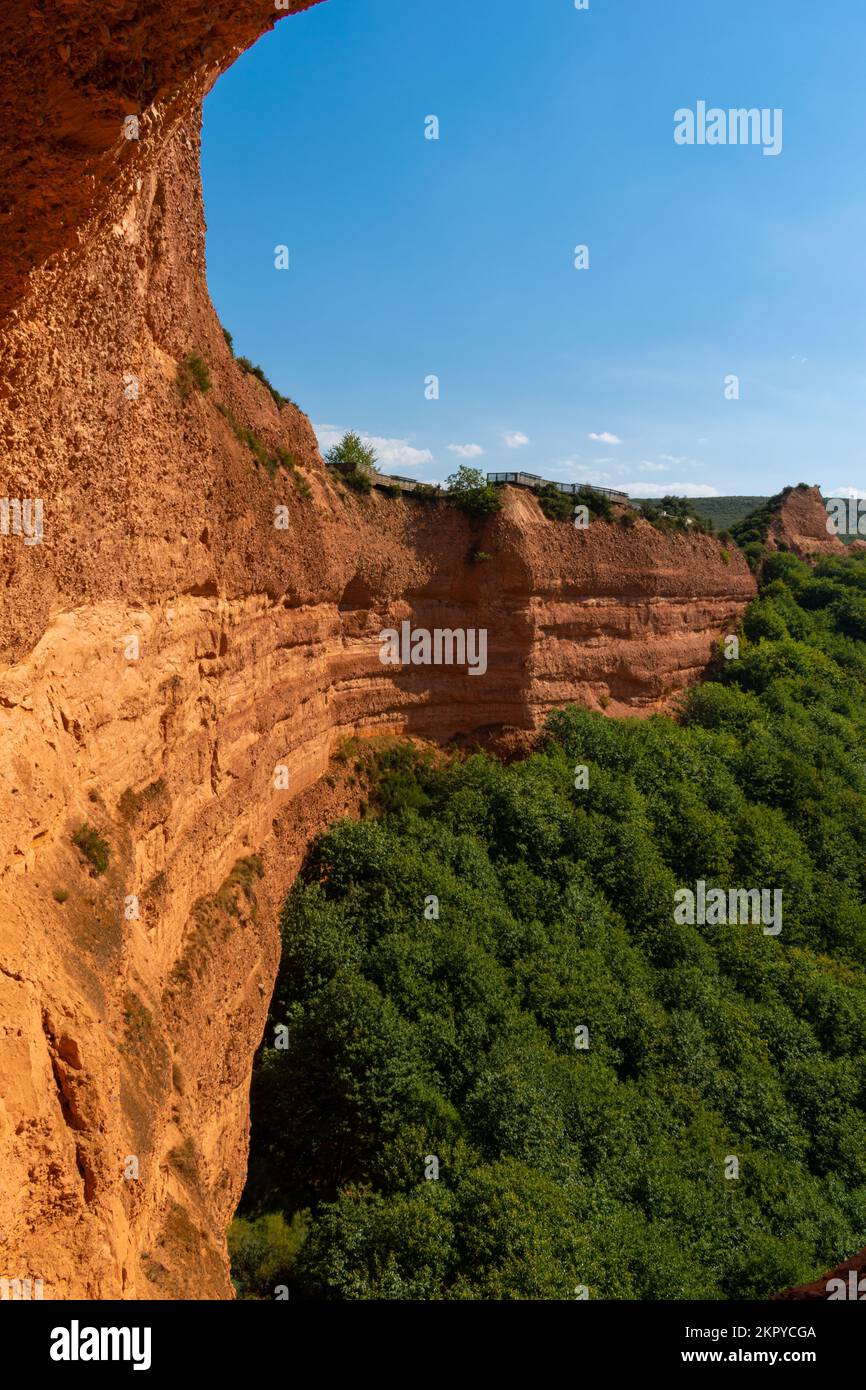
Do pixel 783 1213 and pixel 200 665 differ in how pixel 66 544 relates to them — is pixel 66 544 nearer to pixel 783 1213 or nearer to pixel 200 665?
pixel 200 665

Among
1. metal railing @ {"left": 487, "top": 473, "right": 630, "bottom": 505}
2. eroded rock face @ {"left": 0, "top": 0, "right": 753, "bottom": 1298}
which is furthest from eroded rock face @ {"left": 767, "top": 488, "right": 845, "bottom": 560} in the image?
eroded rock face @ {"left": 0, "top": 0, "right": 753, "bottom": 1298}

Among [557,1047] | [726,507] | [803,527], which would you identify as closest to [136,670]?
[557,1047]

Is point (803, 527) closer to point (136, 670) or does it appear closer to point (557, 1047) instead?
point (557, 1047)

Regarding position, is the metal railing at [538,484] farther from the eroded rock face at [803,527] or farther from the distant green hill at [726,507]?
the distant green hill at [726,507]

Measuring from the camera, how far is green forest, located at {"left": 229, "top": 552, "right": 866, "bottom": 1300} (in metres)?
10.6

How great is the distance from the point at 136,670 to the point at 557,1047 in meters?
9.81

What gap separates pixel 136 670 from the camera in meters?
8.40

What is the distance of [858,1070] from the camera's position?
50.6ft

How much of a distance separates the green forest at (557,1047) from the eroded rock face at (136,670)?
1.23 m

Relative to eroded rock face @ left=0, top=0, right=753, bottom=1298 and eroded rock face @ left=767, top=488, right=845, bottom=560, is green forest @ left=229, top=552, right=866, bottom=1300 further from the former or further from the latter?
eroded rock face @ left=767, top=488, right=845, bottom=560

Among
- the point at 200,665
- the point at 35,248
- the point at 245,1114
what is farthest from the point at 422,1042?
the point at 35,248

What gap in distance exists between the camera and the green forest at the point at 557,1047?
10.6m

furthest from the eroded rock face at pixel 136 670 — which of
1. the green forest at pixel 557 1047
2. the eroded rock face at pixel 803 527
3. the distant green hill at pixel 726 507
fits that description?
the distant green hill at pixel 726 507

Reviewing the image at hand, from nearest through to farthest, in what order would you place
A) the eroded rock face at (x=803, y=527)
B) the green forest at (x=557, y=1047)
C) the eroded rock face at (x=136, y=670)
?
1. the eroded rock face at (x=136, y=670)
2. the green forest at (x=557, y=1047)
3. the eroded rock face at (x=803, y=527)
